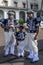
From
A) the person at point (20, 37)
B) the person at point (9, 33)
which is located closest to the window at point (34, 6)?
the person at point (9, 33)

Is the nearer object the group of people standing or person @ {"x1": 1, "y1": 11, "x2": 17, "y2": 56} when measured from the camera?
the group of people standing

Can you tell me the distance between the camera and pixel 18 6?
53.7 meters

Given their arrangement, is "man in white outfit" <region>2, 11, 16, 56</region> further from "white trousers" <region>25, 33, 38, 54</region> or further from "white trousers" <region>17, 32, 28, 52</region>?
"white trousers" <region>25, 33, 38, 54</region>

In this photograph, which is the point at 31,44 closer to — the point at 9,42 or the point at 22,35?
the point at 22,35

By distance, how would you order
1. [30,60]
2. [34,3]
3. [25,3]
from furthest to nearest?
[34,3] < [25,3] < [30,60]

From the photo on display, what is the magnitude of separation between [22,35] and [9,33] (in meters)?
0.44

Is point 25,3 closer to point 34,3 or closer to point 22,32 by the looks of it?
point 34,3

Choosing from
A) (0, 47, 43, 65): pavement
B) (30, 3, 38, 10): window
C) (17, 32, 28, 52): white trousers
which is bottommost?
(30, 3, 38, 10): window

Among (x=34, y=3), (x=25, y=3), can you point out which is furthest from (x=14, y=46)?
(x=34, y=3)

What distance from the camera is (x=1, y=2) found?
49906 mm

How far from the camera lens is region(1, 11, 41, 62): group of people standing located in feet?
23.4

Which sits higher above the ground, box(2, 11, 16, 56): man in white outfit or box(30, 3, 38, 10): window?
box(2, 11, 16, 56): man in white outfit

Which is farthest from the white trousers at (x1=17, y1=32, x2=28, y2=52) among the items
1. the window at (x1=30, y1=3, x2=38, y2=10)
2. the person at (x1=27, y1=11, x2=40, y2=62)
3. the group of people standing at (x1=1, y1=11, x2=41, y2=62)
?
the window at (x1=30, y1=3, x2=38, y2=10)

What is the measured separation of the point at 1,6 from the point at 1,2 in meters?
0.85
